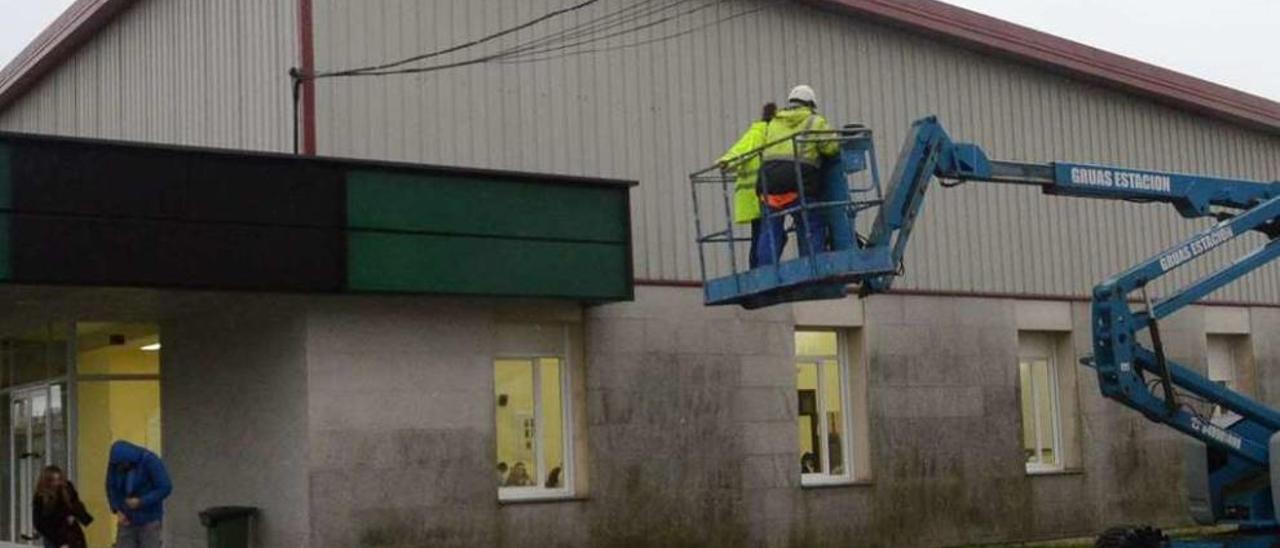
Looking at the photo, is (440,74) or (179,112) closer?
Result: (440,74)

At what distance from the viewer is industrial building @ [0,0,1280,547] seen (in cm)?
1770

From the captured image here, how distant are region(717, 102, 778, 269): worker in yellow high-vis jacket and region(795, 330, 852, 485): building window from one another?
284 inches

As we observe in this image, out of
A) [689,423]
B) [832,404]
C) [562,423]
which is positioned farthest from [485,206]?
[832,404]

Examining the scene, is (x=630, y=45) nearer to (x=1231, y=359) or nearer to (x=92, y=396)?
(x=92, y=396)

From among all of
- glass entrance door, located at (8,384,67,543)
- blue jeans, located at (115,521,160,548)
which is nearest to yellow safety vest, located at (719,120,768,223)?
blue jeans, located at (115,521,160,548)

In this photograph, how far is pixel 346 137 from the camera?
18625 mm

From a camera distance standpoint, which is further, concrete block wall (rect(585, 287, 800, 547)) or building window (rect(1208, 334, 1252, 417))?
building window (rect(1208, 334, 1252, 417))

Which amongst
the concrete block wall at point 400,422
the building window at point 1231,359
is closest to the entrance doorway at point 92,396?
the concrete block wall at point 400,422

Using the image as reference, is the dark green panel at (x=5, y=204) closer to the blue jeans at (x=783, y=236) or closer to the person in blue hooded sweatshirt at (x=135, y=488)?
the person in blue hooded sweatshirt at (x=135, y=488)

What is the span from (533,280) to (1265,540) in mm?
7697

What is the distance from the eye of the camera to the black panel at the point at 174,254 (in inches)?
630

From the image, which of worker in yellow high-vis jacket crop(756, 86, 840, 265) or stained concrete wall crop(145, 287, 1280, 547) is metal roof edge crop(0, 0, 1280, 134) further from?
worker in yellow high-vis jacket crop(756, 86, 840, 265)

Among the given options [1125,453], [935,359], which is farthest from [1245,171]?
[935,359]

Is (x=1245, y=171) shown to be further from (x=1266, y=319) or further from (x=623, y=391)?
(x=623, y=391)
